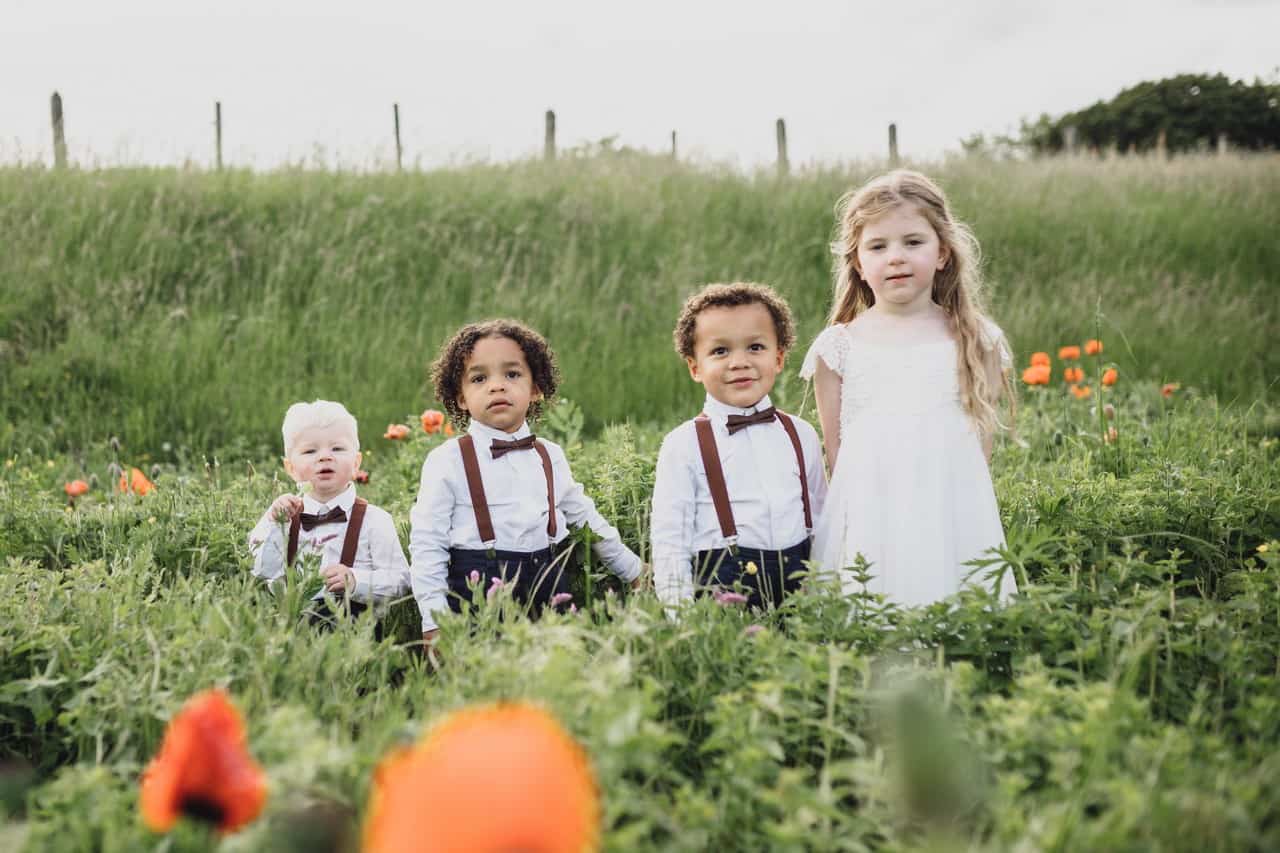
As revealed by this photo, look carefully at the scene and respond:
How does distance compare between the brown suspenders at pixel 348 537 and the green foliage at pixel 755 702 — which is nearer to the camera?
the green foliage at pixel 755 702

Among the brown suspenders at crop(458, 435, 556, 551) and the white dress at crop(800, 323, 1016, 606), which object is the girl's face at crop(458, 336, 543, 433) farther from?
the white dress at crop(800, 323, 1016, 606)

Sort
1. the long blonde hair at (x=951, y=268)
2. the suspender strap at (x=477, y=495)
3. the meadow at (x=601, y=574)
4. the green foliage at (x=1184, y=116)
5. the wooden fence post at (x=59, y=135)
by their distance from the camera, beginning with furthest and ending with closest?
the green foliage at (x=1184, y=116) → the wooden fence post at (x=59, y=135) → the long blonde hair at (x=951, y=268) → the suspender strap at (x=477, y=495) → the meadow at (x=601, y=574)

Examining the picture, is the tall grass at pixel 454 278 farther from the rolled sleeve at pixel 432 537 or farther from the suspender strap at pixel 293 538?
the rolled sleeve at pixel 432 537

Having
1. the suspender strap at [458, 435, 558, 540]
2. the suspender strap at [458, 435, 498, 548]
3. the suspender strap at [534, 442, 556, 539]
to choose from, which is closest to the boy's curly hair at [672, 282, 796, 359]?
the suspender strap at [534, 442, 556, 539]

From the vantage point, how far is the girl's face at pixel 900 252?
359 centimetres

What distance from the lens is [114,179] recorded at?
33.2 feet

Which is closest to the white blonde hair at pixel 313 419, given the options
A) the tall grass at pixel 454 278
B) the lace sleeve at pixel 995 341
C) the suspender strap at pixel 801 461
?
the suspender strap at pixel 801 461

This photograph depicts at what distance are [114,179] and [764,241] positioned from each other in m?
6.57

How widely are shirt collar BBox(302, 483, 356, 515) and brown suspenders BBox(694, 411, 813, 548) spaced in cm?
126

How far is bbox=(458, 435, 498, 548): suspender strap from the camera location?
11.6 feet

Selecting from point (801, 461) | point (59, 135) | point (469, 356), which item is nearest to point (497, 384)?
point (469, 356)

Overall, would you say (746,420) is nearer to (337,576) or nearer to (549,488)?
(549,488)

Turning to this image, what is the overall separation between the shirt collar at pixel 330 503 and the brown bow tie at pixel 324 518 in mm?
15

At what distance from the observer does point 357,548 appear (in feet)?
11.9
